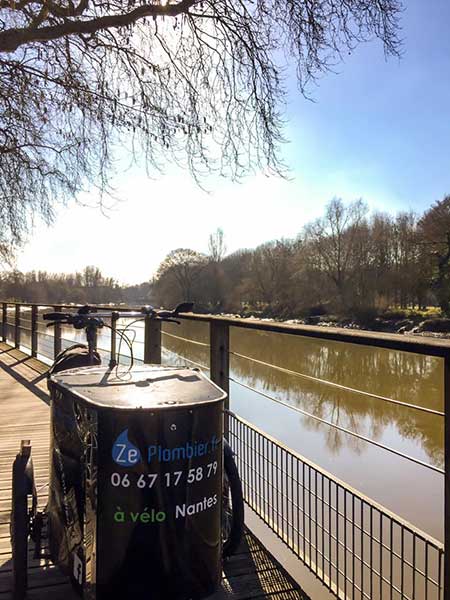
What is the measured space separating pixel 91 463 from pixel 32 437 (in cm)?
276

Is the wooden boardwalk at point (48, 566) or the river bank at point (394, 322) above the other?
the wooden boardwalk at point (48, 566)

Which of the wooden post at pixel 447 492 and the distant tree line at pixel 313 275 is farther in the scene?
the distant tree line at pixel 313 275

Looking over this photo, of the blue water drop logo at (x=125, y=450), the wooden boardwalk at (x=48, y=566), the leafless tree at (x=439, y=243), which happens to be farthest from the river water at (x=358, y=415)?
the leafless tree at (x=439, y=243)

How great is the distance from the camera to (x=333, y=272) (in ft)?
114

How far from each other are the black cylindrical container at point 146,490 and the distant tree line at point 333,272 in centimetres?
2663

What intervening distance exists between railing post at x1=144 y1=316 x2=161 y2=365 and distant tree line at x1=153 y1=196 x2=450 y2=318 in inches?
980

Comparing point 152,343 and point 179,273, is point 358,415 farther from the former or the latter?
point 179,273

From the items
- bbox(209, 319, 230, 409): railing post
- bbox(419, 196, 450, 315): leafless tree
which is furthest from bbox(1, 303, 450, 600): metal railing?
bbox(419, 196, 450, 315): leafless tree

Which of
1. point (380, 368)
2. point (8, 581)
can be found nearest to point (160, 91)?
point (8, 581)

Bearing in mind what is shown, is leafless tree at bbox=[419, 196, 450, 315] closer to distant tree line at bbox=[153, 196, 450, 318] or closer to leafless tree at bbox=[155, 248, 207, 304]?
distant tree line at bbox=[153, 196, 450, 318]

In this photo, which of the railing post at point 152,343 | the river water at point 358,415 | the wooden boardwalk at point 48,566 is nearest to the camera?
the wooden boardwalk at point 48,566

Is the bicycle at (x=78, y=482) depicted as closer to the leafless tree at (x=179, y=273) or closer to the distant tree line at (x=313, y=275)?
the distant tree line at (x=313, y=275)

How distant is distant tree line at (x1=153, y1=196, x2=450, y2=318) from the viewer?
28.2 m

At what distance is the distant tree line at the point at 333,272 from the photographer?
2819 centimetres
